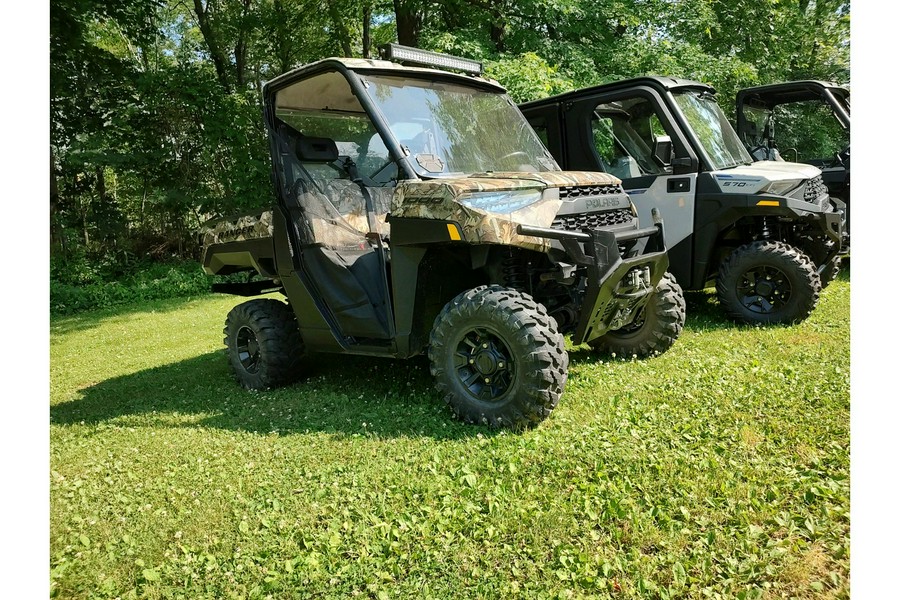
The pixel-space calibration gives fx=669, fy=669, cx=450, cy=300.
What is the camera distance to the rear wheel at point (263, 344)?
5.84m

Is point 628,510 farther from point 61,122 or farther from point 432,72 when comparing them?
point 61,122

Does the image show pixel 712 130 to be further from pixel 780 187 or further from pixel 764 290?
pixel 764 290

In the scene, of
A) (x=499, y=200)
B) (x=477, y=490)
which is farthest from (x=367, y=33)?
(x=477, y=490)

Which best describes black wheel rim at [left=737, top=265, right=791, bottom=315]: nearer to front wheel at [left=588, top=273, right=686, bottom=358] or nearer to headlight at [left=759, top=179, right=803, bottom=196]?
headlight at [left=759, top=179, right=803, bottom=196]

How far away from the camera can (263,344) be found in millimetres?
5832

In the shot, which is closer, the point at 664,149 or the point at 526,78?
the point at 664,149

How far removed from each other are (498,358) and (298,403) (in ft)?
6.44

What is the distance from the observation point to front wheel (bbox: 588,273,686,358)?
17.9ft

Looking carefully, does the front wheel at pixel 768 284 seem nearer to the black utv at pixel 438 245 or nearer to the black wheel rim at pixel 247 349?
the black utv at pixel 438 245

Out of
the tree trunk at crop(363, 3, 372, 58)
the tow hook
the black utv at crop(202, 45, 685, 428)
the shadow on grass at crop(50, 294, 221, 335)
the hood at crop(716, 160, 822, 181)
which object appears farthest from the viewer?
the tree trunk at crop(363, 3, 372, 58)

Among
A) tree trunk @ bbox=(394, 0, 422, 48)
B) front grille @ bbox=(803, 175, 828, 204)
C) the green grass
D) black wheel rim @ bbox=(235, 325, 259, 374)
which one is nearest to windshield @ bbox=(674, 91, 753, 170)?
front grille @ bbox=(803, 175, 828, 204)

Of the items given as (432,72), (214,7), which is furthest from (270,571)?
(214,7)

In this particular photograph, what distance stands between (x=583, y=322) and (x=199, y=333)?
708 centimetres

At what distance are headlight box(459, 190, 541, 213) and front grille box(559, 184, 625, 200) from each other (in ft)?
0.93
